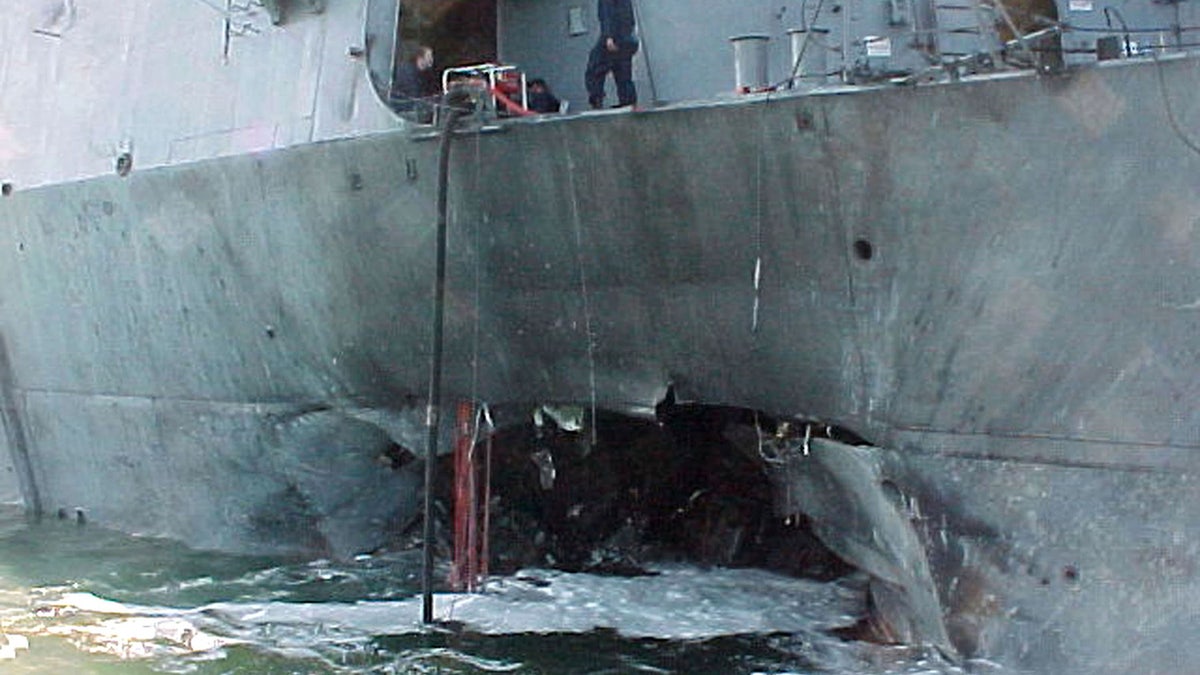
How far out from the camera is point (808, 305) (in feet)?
26.7

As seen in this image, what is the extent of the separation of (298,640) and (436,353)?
68.5 inches

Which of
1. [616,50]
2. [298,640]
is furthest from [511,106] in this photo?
[298,640]

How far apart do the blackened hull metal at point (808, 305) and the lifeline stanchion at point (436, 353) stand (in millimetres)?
245

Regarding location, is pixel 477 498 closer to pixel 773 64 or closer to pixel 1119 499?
pixel 773 64

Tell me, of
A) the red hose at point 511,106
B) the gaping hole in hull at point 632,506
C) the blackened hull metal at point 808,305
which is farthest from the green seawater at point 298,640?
the red hose at point 511,106

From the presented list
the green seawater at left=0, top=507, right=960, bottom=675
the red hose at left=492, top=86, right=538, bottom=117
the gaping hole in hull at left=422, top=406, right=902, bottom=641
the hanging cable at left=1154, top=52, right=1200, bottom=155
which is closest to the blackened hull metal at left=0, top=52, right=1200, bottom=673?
the hanging cable at left=1154, top=52, right=1200, bottom=155

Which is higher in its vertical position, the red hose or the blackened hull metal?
the red hose

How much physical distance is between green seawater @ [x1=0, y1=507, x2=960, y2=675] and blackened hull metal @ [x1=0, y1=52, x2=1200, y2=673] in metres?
0.57

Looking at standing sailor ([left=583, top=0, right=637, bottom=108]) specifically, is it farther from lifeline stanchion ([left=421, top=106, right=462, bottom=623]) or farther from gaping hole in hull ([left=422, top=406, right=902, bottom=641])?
gaping hole in hull ([left=422, top=406, right=902, bottom=641])

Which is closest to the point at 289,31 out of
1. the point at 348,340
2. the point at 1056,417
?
the point at 348,340

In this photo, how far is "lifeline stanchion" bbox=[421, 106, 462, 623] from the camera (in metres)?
8.93

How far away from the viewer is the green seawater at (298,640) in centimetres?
851

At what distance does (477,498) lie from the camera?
34.9 feet

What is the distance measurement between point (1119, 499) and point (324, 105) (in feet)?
17.3
